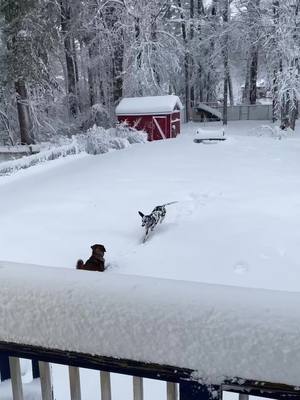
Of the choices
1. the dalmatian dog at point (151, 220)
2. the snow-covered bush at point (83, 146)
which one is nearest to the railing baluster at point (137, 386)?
the dalmatian dog at point (151, 220)

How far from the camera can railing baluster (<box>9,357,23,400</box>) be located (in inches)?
52.6

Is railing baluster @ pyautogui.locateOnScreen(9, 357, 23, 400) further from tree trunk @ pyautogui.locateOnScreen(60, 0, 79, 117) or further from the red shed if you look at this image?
tree trunk @ pyautogui.locateOnScreen(60, 0, 79, 117)

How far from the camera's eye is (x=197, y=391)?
112 centimetres

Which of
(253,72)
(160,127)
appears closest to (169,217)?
(160,127)

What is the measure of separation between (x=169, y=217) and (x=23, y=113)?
1417cm

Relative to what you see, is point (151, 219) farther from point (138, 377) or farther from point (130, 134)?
point (130, 134)

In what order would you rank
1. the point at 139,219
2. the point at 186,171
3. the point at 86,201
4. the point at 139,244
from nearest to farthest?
the point at 139,244 < the point at 139,219 < the point at 86,201 < the point at 186,171

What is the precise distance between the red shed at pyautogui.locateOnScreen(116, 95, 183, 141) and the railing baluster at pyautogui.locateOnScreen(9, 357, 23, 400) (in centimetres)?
1820

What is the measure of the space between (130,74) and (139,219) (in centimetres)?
1679

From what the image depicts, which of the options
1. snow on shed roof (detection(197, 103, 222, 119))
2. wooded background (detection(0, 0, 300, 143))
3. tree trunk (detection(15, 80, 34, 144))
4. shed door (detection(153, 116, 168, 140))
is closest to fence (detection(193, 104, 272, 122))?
snow on shed roof (detection(197, 103, 222, 119))

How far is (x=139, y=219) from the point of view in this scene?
7223 millimetres

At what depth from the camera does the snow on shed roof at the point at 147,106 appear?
62.9 ft

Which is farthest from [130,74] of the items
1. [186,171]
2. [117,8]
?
[186,171]

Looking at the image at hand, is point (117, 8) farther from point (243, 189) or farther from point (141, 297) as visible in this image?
point (141, 297)
